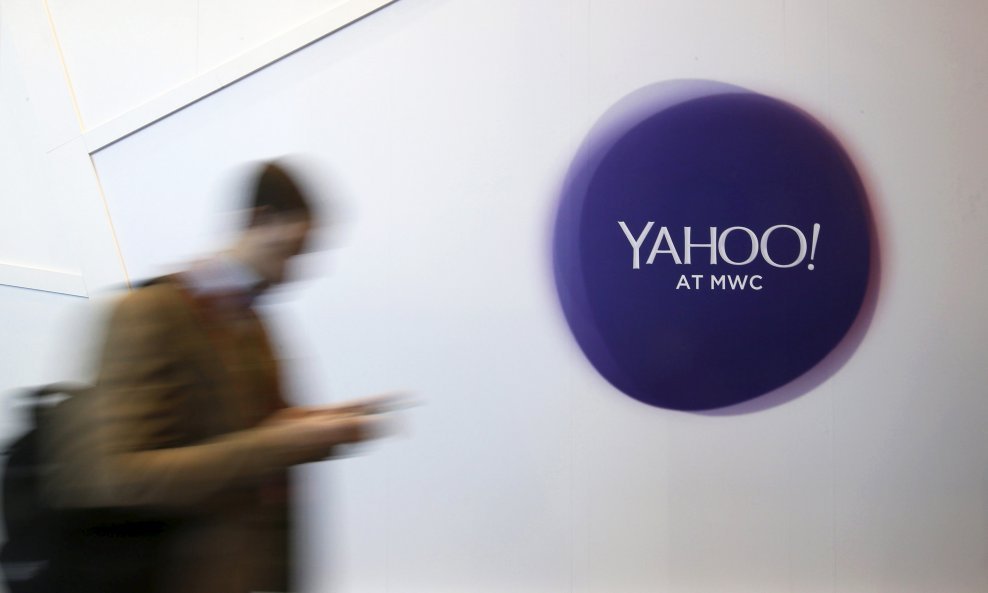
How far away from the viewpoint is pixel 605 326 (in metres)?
3.05

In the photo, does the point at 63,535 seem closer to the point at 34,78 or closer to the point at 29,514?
the point at 29,514

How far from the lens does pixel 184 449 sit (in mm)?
1389

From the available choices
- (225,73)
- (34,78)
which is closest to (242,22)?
(225,73)

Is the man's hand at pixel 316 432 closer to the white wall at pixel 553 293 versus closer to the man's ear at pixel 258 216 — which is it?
the man's ear at pixel 258 216

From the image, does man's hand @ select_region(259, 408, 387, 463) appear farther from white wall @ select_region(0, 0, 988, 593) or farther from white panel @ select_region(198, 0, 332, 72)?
white panel @ select_region(198, 0, 332, 72)

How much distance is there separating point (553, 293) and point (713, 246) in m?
0.53

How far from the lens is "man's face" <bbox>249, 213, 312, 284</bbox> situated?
1576 mm

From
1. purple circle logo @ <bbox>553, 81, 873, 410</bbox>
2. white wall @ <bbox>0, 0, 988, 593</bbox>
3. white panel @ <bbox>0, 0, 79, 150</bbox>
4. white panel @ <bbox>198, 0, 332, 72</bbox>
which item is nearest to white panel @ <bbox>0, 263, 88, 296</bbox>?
white wall @ <bbox>0, 0, 988, 593</bbox>

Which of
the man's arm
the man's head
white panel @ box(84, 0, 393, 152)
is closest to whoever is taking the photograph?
the man's arm

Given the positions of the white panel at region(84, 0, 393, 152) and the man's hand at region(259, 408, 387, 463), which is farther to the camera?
the white panel at region(84, 0, 393, 152)

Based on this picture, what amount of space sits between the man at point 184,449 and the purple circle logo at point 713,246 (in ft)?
5.30

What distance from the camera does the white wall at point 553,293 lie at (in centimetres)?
303

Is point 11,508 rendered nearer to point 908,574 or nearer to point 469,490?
point 469,490

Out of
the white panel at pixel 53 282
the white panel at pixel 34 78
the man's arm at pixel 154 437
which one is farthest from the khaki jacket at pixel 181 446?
the white panel at pixel 34 78
